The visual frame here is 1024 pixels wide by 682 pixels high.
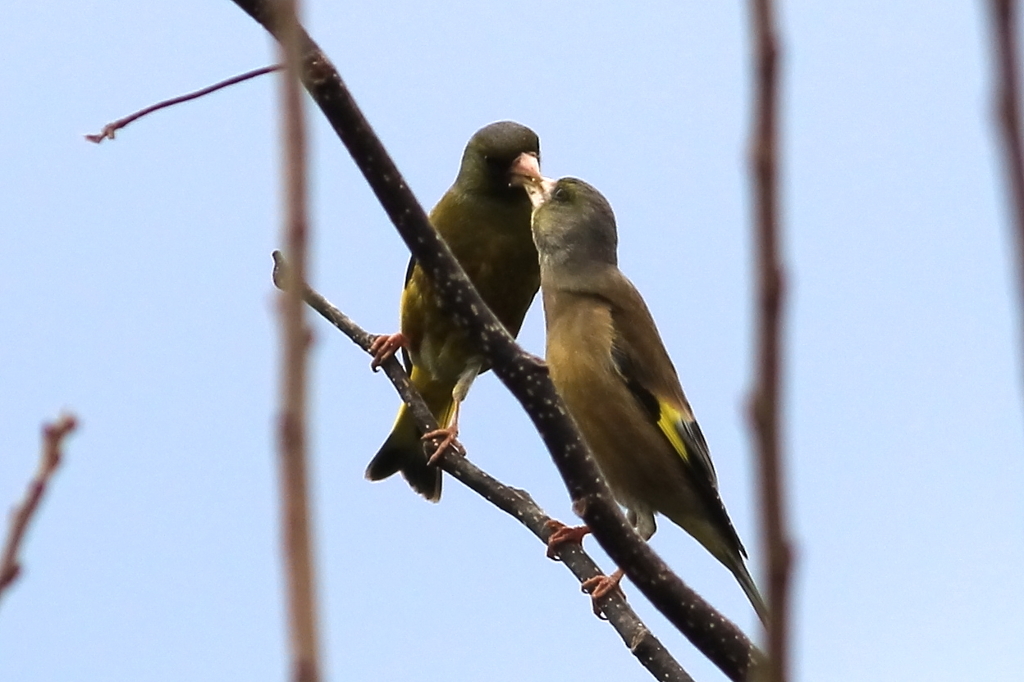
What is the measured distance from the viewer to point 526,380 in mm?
3051

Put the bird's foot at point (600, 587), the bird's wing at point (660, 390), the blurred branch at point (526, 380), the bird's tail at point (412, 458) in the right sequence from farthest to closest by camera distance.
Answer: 1. the bird's tail at point (412, 458)
2. the bird's wing at point (660, 390)
3. the bird's foot at point (600, 587)
4. the blurred branch at point (526, 380)

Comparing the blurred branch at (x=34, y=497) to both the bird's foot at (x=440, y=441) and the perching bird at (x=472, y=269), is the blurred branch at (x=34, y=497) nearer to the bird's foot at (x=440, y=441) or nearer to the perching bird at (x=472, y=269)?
the bird's foot at (x=440, y=441)

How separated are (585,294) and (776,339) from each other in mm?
4835

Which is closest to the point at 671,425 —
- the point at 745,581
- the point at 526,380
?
the point at 745,581

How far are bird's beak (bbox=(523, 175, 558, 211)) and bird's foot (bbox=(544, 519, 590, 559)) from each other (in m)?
2.05

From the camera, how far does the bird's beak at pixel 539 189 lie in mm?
6109

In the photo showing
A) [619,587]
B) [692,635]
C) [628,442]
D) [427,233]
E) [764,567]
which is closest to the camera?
[764,567]

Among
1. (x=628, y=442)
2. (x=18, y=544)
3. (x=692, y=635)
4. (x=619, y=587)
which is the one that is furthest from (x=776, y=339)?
(x=628, y=442)

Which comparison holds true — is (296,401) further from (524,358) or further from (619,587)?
(619,587)

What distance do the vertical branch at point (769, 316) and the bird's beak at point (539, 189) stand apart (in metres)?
5.20

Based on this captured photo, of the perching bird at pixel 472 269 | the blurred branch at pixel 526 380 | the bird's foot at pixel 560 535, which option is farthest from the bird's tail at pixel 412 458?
the blurred branch at pixel 526 380

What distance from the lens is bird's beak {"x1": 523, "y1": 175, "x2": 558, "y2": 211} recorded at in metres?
6.11

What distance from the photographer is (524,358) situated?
306cm

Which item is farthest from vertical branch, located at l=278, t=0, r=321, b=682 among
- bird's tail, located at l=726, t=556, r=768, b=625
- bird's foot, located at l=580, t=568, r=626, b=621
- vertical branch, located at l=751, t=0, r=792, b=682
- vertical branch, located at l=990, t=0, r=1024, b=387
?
bird's tail, located at l=726, t=556, r=768, b=625
